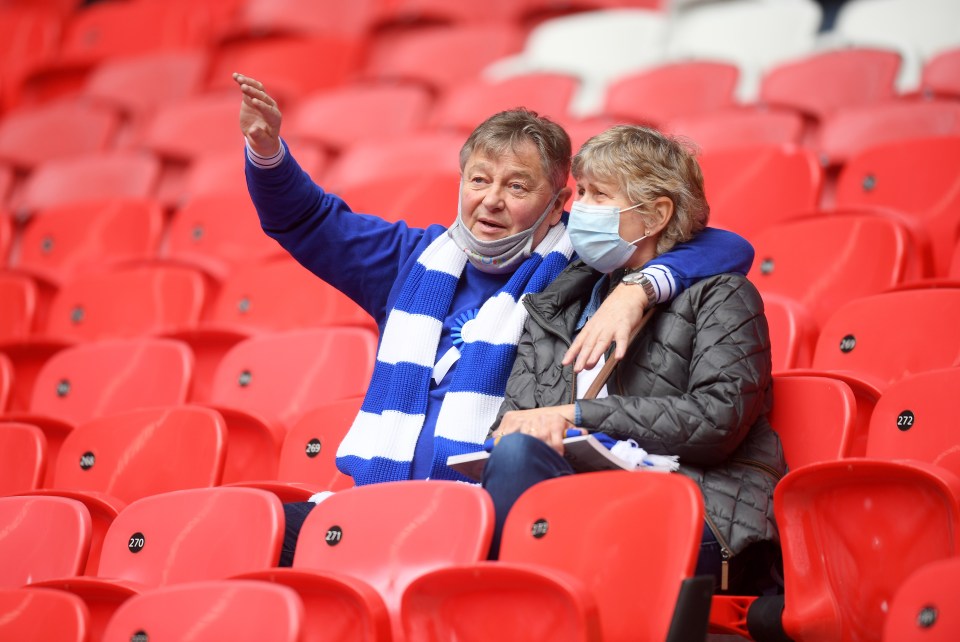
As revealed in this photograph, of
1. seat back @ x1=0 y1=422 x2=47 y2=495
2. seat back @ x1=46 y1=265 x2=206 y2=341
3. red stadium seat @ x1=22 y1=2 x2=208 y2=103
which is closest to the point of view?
seat back @ x1=0 y1=422 x2=47 y2=495

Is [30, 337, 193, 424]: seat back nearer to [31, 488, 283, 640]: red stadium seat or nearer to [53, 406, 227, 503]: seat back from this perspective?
[53, 406, 227, 503]: seat back

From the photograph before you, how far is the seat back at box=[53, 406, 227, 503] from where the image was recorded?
7.72 feet

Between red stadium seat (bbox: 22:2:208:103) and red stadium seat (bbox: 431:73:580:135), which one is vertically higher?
red stadium seat (bbox: 22:2:208:103)

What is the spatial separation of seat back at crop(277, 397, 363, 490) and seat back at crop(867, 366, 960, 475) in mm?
1003

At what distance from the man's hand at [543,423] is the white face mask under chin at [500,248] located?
43 cm

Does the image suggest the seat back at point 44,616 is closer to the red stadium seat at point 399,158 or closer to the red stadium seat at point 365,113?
the red stadium seat at point 399,158

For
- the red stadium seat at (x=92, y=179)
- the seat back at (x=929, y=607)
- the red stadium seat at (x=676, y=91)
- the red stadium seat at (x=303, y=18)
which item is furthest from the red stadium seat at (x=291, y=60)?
the seat back at (x=929, y=607)

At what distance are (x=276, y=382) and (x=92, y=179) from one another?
7.96ft

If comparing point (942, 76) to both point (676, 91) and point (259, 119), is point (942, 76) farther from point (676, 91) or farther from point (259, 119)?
point (259, 119)

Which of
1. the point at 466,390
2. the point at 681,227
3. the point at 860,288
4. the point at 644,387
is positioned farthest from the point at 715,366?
the point at 860,288

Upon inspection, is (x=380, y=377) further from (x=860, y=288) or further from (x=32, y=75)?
(x=32, y=75)

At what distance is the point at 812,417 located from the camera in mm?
1927

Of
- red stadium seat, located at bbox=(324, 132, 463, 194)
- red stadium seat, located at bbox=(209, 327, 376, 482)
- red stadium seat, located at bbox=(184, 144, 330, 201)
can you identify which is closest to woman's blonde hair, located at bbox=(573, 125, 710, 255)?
red stadium seat, located at bbox=(209, 327, 376, 482)

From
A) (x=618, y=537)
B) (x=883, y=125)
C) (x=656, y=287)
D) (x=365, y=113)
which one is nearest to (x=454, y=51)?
(x=365, y=113)
